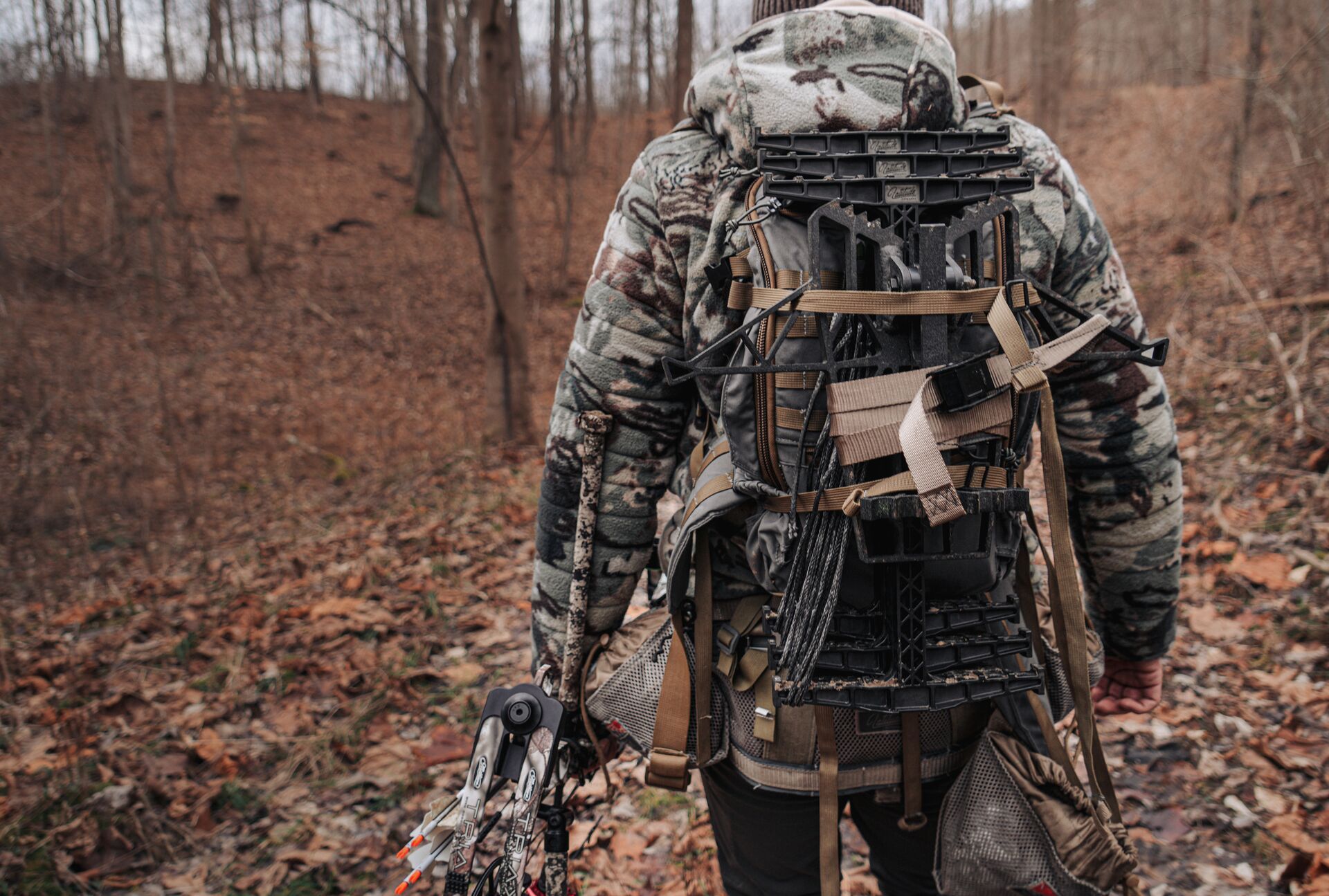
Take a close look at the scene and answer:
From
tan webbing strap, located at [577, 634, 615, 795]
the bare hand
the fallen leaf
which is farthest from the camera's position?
the fallen leaf

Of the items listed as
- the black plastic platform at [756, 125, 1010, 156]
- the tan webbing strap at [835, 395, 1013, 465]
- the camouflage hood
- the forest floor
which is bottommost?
the forest floor

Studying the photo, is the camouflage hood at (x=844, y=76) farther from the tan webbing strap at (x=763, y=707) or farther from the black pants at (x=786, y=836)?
the black pants at (x=786, y=836)

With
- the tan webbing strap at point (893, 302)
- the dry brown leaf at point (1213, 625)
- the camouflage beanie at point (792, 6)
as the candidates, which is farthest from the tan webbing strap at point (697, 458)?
the dry brown leaf at point (1213, 625)

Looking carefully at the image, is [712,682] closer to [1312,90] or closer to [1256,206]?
[1312,90]

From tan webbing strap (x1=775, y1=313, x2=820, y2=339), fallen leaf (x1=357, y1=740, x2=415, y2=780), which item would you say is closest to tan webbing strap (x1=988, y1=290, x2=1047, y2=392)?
tan webbing strap (x1=775, y1=313, x2=820, y2=339)

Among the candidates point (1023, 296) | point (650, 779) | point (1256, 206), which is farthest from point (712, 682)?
point (1256, 206)

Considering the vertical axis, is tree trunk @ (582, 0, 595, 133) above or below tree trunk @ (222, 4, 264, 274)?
above

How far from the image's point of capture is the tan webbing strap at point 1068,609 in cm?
129

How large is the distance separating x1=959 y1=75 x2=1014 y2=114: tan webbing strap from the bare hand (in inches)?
47.4

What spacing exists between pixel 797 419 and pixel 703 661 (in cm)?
53

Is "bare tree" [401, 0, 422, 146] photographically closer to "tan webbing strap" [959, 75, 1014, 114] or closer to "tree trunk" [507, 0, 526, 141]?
"tree trunk" [507, 0, 526, 141]

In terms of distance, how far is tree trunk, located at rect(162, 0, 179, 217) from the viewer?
18.2 metres

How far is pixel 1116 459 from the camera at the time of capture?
158 cm

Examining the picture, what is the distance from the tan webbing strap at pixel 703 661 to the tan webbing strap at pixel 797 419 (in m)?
0.33
